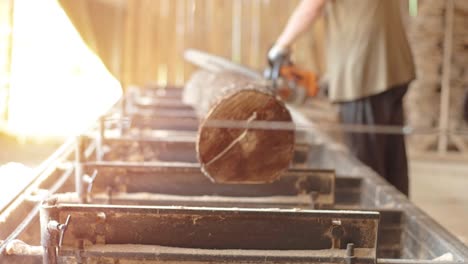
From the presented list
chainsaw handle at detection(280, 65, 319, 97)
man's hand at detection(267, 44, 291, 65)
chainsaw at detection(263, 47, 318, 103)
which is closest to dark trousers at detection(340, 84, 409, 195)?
man's hand at detection(267, 44, 291, 65)

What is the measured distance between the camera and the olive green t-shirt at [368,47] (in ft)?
12.1

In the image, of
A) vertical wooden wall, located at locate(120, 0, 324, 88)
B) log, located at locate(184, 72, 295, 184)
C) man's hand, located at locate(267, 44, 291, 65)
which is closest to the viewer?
log, located at locate(184, 72, 295, 184)

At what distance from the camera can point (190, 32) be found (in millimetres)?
10281

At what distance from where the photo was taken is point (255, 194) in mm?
2777

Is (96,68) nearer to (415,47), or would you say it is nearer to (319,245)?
(415,47)

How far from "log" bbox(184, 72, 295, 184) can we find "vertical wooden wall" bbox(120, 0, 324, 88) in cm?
771

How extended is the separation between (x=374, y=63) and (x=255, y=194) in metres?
1.35

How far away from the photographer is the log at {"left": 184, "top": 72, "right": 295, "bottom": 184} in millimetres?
2537

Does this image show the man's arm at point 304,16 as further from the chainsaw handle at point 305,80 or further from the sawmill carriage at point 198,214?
the chainsaw handle at point 305,80

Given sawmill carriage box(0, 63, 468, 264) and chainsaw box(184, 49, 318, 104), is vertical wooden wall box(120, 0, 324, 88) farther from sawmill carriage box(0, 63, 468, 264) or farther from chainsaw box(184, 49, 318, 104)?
sawmill carriage box(0, 63, 468, 264)

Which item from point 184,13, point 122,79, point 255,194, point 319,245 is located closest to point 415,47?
point 184,13

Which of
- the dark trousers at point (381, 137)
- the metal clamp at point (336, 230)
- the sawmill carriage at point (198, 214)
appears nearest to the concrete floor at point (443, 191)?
the dark trousers at point (381, 137)

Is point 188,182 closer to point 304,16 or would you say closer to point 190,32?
point 304,16

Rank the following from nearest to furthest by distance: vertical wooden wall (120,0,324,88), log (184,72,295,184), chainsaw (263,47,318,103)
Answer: log (184,72,295,184), chainsaw (263,47,318,103), vertical wooden wall (120,0,324,88)
